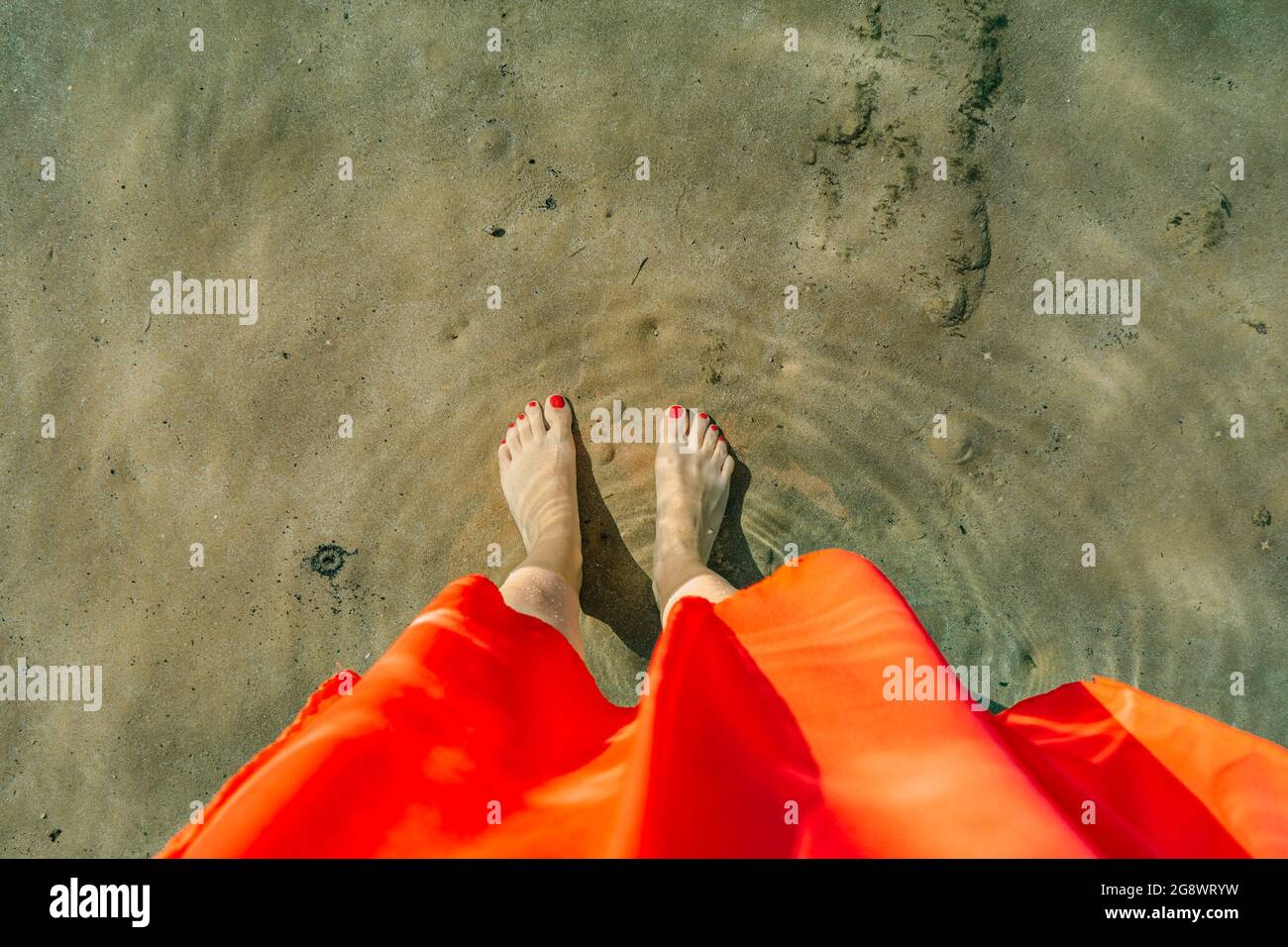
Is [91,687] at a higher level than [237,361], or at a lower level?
lower

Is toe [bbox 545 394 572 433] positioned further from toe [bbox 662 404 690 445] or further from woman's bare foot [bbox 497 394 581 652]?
toe [bbox 662 404 690 445]

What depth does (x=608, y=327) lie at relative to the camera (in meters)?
2.48

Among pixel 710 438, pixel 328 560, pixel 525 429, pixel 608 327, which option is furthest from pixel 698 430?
pixel 328 560

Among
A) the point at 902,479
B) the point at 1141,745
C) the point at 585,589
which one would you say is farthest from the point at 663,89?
the point at 1141,745

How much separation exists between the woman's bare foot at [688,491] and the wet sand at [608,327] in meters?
0.09

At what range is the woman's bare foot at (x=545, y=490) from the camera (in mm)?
2258

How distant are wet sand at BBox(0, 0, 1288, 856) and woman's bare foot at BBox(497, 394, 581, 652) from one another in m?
0.07

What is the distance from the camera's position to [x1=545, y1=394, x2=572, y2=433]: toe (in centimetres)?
245

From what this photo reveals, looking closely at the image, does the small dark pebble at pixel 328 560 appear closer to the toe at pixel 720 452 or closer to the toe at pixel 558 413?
the toe at pixel 558 413

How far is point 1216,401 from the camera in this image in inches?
95.2

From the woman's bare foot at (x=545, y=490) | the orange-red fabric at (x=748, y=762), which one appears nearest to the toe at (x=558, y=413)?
the woman's bare foot at (x=545, y=490)
